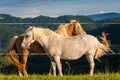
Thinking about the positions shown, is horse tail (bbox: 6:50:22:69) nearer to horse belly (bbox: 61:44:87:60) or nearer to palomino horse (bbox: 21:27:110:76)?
palomino horse (bbox: 21:27:110:76)

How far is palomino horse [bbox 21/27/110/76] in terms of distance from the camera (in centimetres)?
1190

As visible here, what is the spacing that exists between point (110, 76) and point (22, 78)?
2349 millimetres

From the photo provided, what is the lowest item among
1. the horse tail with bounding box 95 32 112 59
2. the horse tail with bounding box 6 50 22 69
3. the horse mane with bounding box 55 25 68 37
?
the horse tail with bounding box 6 50 22 69

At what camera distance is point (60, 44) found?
1194 cm

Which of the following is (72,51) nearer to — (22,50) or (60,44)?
(60,44)

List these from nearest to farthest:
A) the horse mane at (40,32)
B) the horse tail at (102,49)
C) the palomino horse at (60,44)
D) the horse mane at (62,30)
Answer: the palomino horse at (60,44) < the horse mane at (40,32) < the horse tail at (102,49) < the horse mane at (62,30)

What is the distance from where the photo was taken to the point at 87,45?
478 inches

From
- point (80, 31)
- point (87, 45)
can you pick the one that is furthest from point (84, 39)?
point (80, 31)

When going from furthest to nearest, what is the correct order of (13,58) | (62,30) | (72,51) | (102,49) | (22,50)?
(22,50) < (62,30) < (13,58) < (102,49) < (72,51)

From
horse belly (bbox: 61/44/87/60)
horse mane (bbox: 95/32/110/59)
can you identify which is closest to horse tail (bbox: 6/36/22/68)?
horse belly (bbox: 61/44/87/60)

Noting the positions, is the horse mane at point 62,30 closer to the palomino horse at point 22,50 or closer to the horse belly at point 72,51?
the palomino horse at point 22,50

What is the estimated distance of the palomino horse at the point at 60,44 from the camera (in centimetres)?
1190

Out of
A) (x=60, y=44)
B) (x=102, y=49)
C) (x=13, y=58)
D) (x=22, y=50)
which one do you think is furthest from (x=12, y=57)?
(x=102, y=49)

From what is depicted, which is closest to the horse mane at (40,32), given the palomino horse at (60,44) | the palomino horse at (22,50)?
the palomino horse at (60,44)
